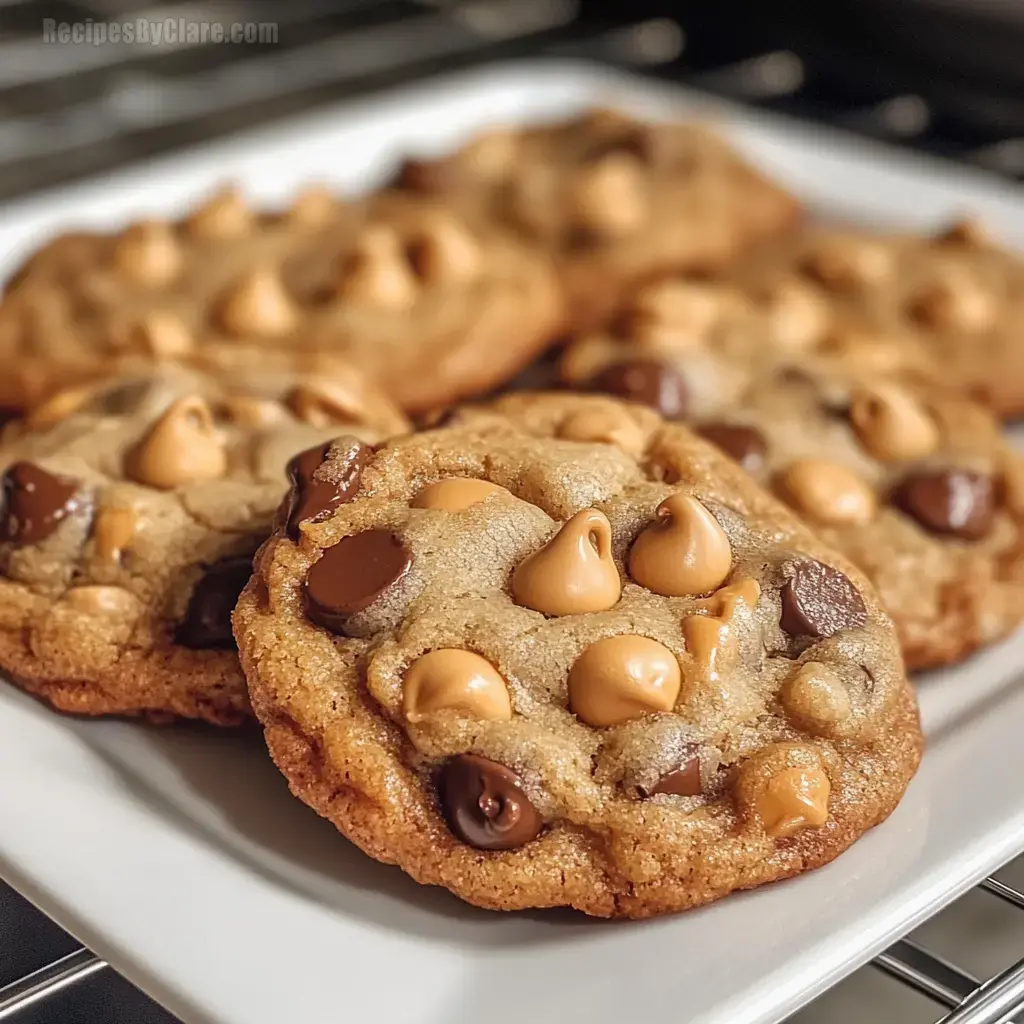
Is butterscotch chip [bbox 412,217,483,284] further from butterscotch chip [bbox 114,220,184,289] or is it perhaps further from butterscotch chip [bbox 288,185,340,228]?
butterscotch chip [bbox 114,220,184,289]

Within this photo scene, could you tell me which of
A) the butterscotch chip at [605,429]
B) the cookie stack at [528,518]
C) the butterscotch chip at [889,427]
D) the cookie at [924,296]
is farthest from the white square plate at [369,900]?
the cookie at [924,296]

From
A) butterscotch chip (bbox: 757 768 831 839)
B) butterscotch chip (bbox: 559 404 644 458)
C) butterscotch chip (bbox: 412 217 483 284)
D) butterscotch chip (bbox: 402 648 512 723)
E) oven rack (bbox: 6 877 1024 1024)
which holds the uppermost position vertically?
butterscotch chip (bbox: 559 404 644 458)

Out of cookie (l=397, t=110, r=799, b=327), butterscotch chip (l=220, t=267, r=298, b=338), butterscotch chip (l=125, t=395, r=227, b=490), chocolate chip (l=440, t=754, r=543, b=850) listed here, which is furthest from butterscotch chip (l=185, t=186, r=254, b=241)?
chocolate chip (l=440, t=754, r=543, b=850)

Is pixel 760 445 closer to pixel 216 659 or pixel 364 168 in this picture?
pixel 216 659

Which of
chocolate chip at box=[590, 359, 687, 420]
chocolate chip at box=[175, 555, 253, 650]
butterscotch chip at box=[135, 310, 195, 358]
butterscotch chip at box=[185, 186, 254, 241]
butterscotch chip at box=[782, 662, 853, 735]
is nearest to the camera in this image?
butterscotch chip at box=[782, 662, 853, 735]

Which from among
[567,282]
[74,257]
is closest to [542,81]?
[567,282]

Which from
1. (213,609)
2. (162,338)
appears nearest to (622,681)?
(213,609)
